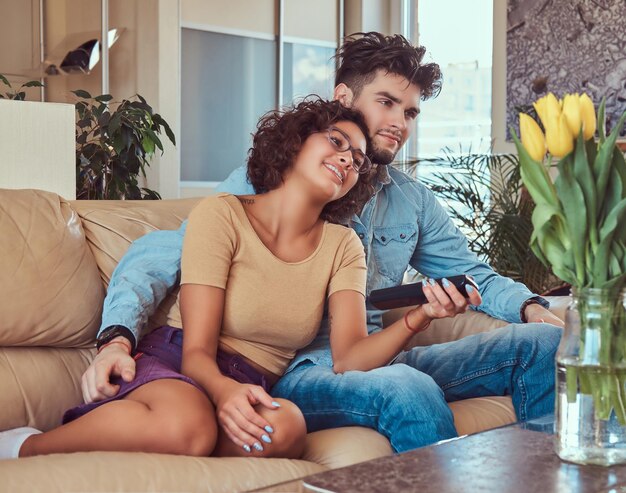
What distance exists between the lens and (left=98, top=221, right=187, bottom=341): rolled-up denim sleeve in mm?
1780

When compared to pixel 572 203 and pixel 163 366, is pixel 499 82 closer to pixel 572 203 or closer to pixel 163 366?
pixel 163 366

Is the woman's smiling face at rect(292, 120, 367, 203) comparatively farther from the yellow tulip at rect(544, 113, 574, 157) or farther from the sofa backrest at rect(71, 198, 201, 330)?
the yellow tulip at rect(544, 113, 574, 157)

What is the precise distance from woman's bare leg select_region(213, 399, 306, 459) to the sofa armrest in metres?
0.85

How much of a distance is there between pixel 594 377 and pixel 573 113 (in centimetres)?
34

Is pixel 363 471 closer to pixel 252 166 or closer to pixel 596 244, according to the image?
pixel 596 244

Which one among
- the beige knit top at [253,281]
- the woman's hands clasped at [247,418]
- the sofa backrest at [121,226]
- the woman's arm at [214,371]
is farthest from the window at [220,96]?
the woman's hands clasped at [247,418]

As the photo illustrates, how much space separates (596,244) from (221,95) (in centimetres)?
500

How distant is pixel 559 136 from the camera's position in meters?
1.09

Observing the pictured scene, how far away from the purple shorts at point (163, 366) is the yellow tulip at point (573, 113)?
2.79 feet

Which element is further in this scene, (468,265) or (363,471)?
(468,265)

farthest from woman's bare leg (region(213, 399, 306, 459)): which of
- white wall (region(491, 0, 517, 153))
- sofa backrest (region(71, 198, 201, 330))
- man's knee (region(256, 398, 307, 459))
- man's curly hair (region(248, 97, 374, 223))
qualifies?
white wall (region(491, 0, 517, 153))

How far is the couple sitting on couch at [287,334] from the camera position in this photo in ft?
5.05

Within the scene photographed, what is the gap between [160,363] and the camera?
173 centimetres

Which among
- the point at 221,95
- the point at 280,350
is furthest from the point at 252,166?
the point at 221,95
